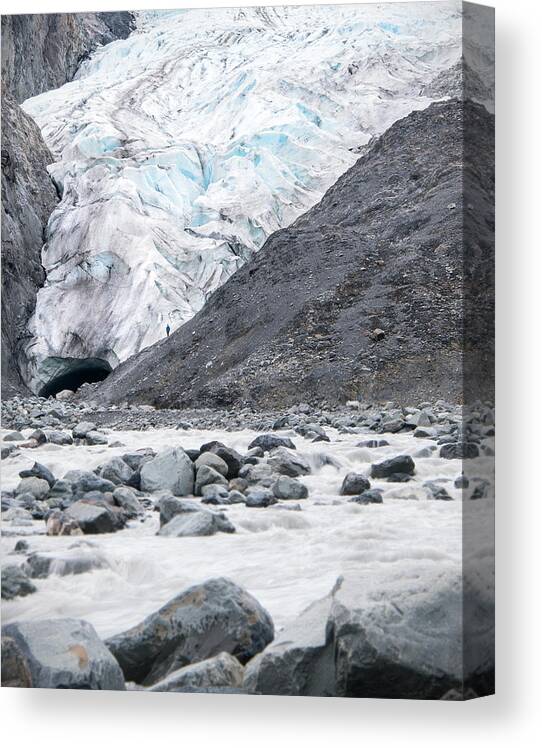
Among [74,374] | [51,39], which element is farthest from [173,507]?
[51,39]

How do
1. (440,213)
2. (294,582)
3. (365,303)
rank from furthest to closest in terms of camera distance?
(365,303), (440,213), (294,582)

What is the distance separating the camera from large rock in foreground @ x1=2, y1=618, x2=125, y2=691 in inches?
225

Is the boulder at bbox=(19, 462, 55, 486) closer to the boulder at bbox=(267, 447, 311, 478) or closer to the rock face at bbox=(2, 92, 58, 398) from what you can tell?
the rock face at bbox=(2, 92, 58, 398)

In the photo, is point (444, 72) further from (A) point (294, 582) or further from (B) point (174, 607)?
(B) point (174, 607)

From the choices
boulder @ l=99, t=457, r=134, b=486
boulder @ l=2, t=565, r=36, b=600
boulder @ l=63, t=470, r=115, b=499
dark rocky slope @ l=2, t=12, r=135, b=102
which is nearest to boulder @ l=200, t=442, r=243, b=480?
boulder @ l=99, t=457, r=134, b=486

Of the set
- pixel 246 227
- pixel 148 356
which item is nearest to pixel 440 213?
pixel 246 227

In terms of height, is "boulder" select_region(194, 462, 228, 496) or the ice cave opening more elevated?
the ice cave opening

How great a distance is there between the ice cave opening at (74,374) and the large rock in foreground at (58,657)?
4.64 ft

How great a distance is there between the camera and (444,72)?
5875 mm

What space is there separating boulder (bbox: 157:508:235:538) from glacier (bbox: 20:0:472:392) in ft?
4.25

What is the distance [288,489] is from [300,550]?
0.37m

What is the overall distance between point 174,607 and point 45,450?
4.34 ft

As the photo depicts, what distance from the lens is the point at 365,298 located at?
662cm

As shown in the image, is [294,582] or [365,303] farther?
[365,303]
